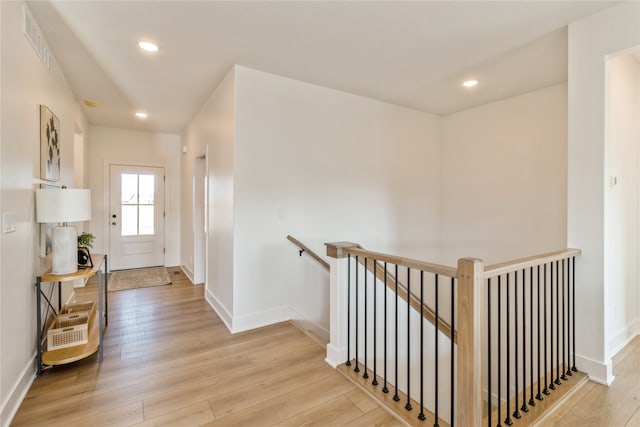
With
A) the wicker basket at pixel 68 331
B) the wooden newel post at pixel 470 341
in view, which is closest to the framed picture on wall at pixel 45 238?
the wicker basket at pixel 68 331

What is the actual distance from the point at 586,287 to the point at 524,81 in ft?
7.49

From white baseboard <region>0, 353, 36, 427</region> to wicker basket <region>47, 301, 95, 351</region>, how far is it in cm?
14

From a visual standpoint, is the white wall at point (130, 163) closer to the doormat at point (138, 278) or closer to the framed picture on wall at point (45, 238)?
the doormat at point (138, 278)

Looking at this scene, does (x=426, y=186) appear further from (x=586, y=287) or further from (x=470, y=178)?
(x=586, y=287)

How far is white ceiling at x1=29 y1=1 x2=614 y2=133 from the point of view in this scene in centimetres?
209

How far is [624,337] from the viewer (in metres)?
2.70

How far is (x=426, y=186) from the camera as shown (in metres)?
4.55

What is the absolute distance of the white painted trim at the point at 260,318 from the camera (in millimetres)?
2984

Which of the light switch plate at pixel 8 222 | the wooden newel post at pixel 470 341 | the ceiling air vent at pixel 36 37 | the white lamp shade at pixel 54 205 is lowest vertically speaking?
the wooden newel post at pixel 470 341

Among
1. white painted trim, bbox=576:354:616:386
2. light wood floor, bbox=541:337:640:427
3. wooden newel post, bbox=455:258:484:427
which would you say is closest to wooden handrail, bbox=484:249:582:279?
wooden newel post, bbox=455:258:484:427

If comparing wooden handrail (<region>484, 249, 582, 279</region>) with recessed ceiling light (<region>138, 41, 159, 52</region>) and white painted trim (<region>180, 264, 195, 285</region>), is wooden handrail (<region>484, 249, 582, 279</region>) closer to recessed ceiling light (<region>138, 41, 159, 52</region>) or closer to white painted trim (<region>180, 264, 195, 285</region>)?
recessed ceiling light (<region>138, 41, 159, 52</region>)

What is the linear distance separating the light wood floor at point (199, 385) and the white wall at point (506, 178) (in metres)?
2.83

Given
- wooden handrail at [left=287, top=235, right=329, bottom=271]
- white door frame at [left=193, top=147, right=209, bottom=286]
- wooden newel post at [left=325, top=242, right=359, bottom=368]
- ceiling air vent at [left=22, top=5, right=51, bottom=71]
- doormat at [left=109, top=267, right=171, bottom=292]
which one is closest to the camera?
ceiling air vent at [left=22, top=5, right=51, bottom=71]

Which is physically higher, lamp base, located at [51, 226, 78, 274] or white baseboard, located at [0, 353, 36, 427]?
lamp base, located at [51, 226, 78, 274]
